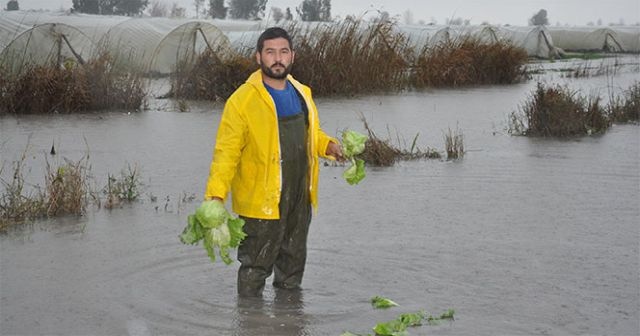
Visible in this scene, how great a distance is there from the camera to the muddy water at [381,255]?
18.3 feet

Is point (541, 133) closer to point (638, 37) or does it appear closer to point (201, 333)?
point (201, 333)

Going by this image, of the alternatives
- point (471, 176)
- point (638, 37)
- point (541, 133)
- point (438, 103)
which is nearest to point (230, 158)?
point (471, 176)

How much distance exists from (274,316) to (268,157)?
88cm

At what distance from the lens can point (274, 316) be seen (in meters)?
5.59

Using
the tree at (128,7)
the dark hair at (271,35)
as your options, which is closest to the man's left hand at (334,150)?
the dark hair at (271,35)

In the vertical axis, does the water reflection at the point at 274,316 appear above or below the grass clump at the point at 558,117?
below

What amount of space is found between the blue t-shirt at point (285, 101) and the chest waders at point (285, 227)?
0.03 m

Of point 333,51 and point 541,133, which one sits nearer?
point 541,133

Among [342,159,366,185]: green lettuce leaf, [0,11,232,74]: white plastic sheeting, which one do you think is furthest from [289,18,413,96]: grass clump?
[342,159,366,185]: green lettuce leaf

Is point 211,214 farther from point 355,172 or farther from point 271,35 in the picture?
point 355,172

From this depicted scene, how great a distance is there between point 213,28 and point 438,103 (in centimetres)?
811

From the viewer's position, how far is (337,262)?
6.86m

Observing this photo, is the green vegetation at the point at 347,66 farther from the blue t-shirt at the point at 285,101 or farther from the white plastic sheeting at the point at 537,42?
the white plastic sheeting at the point at 537,42

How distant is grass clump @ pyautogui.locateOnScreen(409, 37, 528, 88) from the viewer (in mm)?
22875
